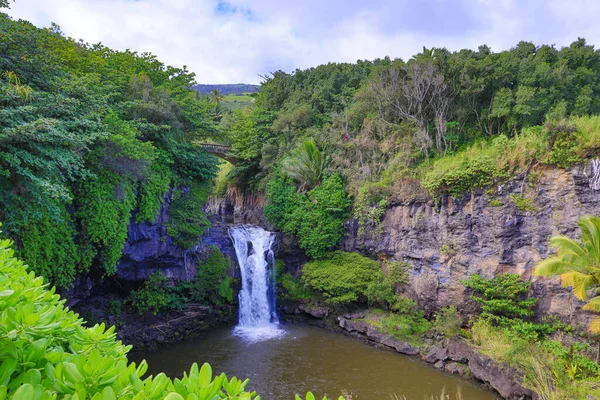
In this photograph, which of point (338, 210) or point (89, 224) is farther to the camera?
point (338, 210)

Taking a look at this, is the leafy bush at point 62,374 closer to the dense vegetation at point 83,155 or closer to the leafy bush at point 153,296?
the dense vegetation at point 83,155

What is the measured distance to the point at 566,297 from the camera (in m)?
11.1

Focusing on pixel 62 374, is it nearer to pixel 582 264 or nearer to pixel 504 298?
pixel 582 264

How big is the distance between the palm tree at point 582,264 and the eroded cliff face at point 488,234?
1.48 metres

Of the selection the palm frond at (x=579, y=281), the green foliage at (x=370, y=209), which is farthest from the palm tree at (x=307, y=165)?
the palm frond at (x=579, y=281)

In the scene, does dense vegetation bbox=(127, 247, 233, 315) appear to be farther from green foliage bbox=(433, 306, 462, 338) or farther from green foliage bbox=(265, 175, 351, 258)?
green foliage bbox=(433, 306, 462, 338)

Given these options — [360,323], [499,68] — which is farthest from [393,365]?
[499,68]

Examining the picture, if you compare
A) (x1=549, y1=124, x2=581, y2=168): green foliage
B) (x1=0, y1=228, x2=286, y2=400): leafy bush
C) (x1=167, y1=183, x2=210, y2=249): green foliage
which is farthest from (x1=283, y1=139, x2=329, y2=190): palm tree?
(x1=0, y1=228, x2=286, y2=400): leafy bush

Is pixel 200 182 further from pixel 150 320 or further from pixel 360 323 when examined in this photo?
pixel 360 323

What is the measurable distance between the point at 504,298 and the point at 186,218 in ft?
41.8

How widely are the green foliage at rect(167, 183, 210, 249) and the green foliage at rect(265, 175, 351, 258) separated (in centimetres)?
448

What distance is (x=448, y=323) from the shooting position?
41.3 feet

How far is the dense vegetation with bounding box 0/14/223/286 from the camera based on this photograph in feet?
26.2

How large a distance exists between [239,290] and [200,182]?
5.50 m
